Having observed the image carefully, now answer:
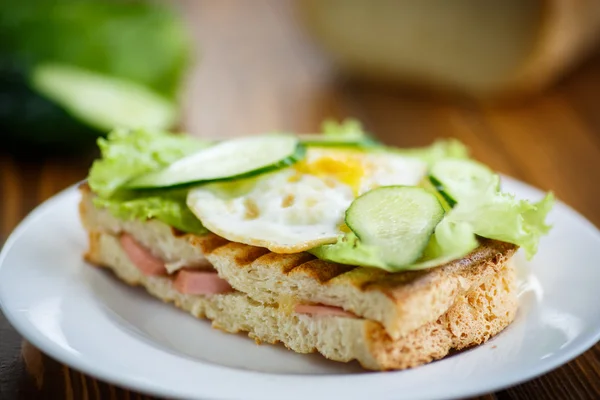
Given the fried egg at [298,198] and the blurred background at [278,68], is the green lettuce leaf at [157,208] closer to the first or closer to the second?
the fried egg at [298,198]

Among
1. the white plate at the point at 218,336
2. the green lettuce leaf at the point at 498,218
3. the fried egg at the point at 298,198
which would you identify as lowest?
the white plate at the point at 218,336

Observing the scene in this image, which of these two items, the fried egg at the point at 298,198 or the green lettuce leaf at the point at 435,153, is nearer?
the fried egg at the point at 298,198

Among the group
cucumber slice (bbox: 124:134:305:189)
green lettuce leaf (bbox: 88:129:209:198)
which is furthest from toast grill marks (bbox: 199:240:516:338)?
green lettuce leaf (bbox: 88:129:209:198)

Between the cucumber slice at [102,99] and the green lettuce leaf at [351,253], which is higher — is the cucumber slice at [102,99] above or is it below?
below

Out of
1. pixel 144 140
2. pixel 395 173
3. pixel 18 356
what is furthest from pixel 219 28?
pixel 18 356

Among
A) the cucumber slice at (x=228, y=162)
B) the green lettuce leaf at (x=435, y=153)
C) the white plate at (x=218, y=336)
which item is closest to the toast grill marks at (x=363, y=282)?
the white plate at (x=218, y=336)

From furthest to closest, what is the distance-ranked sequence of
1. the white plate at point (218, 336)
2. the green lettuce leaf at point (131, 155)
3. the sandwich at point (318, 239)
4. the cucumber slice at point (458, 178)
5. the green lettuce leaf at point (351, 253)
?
the green lettuce leaf at point (131, 155) < the cucumber slice at point (458, 178) < the sandwich at point (318, 239) < the green lettuce leaf at point (351, 253) < the white plate at point (218, 336)

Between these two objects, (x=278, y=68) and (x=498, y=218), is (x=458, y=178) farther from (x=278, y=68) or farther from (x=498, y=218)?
(x=278, y=68)

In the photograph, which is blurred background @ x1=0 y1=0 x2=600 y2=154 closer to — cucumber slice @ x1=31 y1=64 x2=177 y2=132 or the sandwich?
cucumber slice @ x1=31 y1=64 x2=177 y2=132
